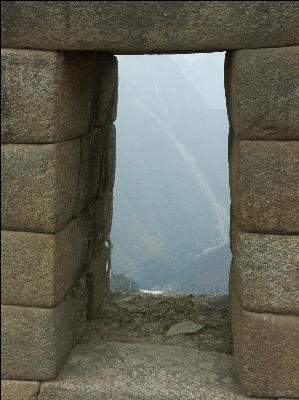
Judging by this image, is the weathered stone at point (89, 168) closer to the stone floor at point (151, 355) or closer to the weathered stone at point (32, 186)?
the weathered stone at point (32, 186)

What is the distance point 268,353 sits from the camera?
3.31 m

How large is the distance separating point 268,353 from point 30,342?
1401 millimetres

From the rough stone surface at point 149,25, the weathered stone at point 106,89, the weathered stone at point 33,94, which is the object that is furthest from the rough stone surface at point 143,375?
the rough stone surface at point 149,25

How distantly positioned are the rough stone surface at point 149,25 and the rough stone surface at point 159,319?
2.11m

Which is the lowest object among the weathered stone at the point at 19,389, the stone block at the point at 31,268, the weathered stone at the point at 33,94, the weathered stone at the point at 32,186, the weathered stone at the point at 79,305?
the weathered stone at the point at 19,389

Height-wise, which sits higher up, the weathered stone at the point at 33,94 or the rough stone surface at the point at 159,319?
the weathered stone at the point at 33,94

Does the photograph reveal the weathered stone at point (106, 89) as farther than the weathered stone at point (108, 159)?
No

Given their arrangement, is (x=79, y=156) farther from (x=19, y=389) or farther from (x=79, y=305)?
(x=19, y=389)

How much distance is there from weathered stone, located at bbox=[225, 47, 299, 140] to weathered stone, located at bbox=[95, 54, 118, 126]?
1.07 meters

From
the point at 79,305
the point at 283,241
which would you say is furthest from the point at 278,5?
the point at 79,305

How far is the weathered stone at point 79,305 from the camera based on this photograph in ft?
12.9

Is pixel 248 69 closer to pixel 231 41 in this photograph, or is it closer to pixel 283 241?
pixel 231 41

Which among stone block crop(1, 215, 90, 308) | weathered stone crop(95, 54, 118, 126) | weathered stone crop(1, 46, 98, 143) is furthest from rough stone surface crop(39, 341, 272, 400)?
weathered stone crop(95, 54, 118, 126)

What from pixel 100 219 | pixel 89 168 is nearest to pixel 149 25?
pixel 89 168
